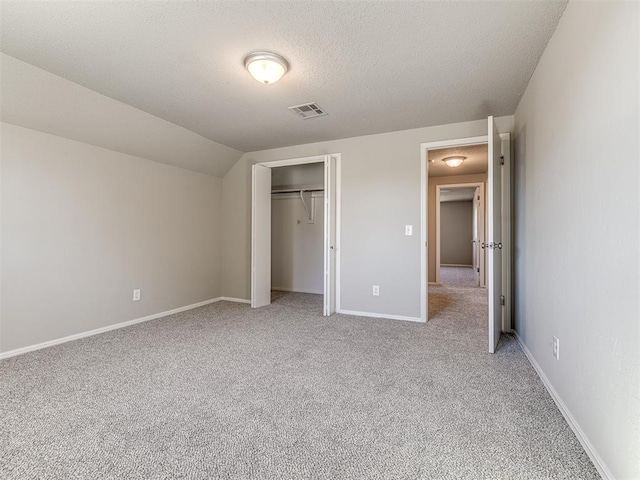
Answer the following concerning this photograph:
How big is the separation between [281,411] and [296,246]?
152 inches

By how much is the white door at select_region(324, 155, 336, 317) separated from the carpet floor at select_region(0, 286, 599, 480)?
918 mm

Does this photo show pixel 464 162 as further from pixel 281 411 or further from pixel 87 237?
pixel 87 237

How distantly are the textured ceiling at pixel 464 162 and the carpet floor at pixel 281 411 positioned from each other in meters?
2.66

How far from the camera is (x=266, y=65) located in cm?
208

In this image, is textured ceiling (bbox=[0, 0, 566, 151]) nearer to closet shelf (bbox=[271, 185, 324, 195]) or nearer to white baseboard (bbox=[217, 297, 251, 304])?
closet shelf (bbox=[271, 185, 324, 195])

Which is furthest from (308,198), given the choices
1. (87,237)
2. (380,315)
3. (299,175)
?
(87,237)

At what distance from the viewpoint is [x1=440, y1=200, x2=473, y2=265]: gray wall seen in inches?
378

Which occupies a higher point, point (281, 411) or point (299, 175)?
point (299, 175)

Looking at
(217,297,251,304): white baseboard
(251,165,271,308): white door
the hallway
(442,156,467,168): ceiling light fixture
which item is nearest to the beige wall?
the hallway

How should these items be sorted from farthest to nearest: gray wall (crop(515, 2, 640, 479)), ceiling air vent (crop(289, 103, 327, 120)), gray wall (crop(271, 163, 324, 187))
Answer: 1. gray wall (crop(271, 163, 324, 187))
2. ceiling air vent (crop(289, 103, 327, 120))
3. gray wall (crop(515, 2, 640, 479))

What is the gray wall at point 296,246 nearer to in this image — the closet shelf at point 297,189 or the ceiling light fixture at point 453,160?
the closet shelf at point 297,189

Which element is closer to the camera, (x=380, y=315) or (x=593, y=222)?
(x=593, y=222)

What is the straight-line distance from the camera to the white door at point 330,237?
146 inches

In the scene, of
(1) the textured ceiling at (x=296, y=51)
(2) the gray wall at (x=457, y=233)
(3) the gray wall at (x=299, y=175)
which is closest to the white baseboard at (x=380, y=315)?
(1) the textured ceiling at (x=296, y=51)
